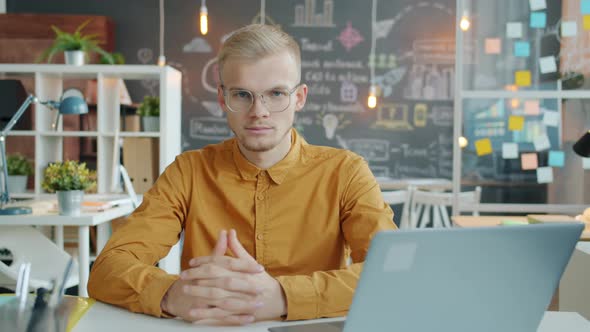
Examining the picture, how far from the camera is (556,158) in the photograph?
4.39 m

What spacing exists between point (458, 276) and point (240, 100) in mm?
788

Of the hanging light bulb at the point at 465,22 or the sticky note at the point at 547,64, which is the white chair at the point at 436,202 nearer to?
the sticky note at the point at 547,64

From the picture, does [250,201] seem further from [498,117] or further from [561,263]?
[498,117]

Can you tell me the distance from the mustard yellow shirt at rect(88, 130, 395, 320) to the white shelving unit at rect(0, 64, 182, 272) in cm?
257

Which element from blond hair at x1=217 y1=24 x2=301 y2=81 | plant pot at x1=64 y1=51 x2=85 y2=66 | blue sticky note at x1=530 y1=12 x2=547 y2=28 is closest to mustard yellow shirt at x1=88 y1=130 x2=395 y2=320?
blond hair at x1=217 y1=24 x2=301 y2=81

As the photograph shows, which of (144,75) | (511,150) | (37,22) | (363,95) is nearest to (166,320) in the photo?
(144,75)

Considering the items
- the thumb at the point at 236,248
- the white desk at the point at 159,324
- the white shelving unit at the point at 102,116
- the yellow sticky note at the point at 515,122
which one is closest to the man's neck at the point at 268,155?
the thumb at the point at 236,248

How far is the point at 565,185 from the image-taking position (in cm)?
436

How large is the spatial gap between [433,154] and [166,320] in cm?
574

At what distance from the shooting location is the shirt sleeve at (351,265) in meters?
1.17

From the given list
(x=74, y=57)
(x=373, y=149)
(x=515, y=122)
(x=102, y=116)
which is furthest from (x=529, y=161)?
(x=74, y=57)

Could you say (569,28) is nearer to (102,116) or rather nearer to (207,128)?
(102,116)

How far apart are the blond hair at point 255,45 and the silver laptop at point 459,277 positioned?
0.81 m

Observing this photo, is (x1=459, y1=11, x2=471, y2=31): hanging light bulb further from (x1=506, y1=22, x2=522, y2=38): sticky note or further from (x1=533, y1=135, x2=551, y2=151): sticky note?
(x1=533, y1=135, x2=551, y2=151): sticky note
